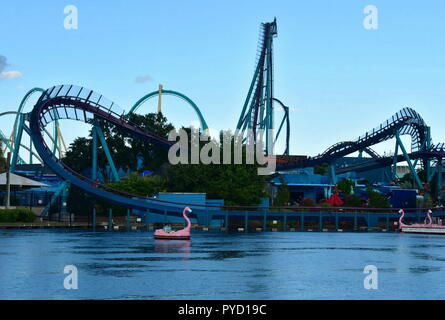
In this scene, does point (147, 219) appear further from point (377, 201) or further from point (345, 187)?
point (345, 187)

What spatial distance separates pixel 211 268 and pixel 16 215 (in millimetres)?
39154

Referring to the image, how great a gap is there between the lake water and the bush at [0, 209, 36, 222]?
8821mm

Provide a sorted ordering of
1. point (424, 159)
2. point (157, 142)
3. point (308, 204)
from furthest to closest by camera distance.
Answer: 1. point (424, 159)
2. point (308, 204)
3. point (157, 142)

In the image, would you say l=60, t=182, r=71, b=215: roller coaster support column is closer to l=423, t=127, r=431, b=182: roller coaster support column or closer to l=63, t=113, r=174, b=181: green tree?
l=63, t=113, r=174, b=181: green tree

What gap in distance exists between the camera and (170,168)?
3920 inches

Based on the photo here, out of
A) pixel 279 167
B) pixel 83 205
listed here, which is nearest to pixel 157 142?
pixel 83 205

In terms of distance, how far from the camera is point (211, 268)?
46.8 meters

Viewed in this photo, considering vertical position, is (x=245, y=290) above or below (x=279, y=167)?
below

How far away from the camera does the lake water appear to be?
37.3 m

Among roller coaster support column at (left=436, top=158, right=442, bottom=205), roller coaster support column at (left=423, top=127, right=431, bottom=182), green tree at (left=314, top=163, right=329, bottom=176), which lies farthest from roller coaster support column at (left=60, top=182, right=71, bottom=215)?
green tree at (left=314, top=163, right=329, bottom=176)

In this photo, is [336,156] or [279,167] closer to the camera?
[336,156]
